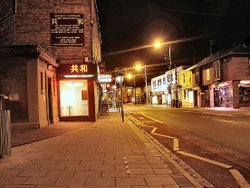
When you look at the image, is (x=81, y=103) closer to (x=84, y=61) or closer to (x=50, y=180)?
(x=84, y=61)

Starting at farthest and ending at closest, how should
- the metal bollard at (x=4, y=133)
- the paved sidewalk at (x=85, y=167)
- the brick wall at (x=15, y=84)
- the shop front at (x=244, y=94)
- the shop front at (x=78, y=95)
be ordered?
the shop front at (x=244, y=94), the shop front at (x=78, y=95), the brick wall at (x=15, y=84), the metal bollard at (x=4, y=133), the paved sidewalk at (x=85, y=167)

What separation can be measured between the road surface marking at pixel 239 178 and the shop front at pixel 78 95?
47.4 ft

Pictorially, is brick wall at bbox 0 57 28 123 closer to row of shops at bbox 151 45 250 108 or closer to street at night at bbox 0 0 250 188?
street at night at bbox 0 0 250 188

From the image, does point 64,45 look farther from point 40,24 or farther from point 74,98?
point 74,98

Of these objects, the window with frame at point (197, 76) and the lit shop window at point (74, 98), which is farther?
the window with frame at point (197, 76)

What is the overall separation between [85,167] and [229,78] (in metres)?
29.3

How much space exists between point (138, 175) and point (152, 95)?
7172 cm

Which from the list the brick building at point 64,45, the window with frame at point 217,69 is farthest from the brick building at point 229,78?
the brick building at point 64,45

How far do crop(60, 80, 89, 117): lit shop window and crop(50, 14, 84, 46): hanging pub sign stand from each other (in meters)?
2.80

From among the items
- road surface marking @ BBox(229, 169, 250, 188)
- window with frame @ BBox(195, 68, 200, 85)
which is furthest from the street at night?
window with frame @ BBox(195, 68, 200, 85)

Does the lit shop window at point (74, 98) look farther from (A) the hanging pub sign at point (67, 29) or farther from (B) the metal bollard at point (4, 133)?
(B) the metal bollard at point (4, 133)

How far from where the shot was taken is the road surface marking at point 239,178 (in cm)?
538

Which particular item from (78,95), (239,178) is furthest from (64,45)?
(239,178)

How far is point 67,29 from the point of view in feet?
64.7
